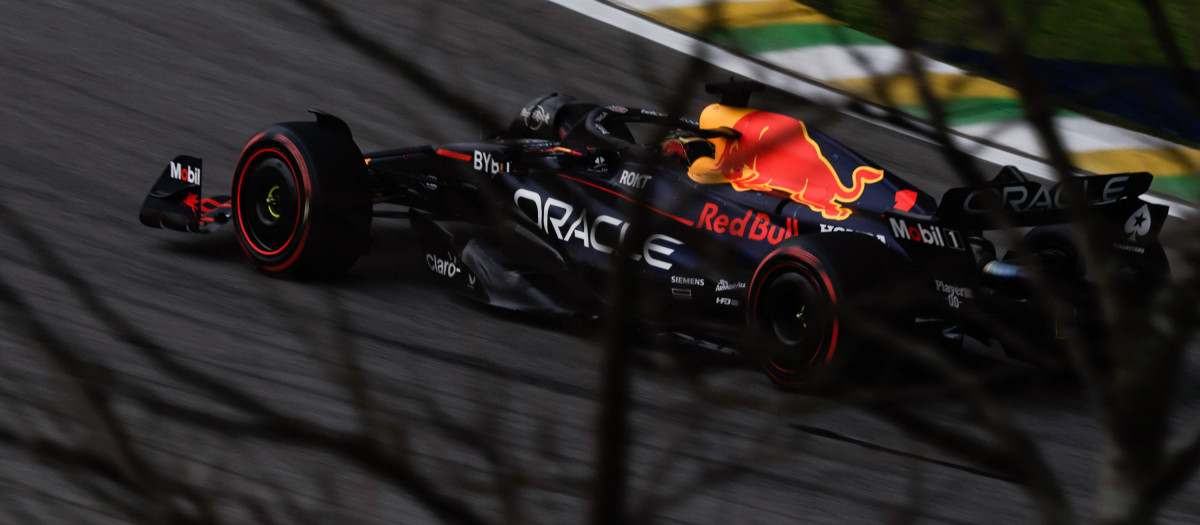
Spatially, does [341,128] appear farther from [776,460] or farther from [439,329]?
[776,460]

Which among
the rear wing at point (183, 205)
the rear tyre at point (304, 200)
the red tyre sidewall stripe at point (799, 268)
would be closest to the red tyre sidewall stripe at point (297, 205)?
the rear tyre at point (304, 200)

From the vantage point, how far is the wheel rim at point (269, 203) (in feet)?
17.8

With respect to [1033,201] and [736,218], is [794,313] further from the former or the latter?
[1033,201]

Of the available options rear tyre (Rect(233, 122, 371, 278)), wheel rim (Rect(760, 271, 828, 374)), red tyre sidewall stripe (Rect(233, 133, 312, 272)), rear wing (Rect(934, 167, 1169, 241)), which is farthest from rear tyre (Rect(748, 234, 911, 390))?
red tyre sidewall stripe (Rect(233, 133, 312, 272))

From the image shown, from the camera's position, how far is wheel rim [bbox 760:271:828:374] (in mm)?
4336

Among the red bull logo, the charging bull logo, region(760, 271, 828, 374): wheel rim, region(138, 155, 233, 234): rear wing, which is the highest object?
the charging bull logo

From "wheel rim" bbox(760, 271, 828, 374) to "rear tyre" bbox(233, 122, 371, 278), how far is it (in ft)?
5.44

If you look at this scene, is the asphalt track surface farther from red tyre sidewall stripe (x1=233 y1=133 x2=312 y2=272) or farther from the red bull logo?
the red bull logo

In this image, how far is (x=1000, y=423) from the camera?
1249mm

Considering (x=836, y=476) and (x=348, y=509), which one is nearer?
(x=348, y=509)

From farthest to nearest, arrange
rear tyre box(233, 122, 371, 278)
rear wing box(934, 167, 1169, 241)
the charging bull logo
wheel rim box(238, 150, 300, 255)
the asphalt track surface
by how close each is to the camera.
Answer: wheel rim box(238, 150, 300, 255) → rear tyre box(233, 122, 371, 278) → the charging bull logo → rear wing box(934, 167, 1169, 241) → the asphalt track surface

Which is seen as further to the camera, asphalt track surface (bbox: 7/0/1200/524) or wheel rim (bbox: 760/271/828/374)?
wheel rim (bbox: 760/271/828/374)

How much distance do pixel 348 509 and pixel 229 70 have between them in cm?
751

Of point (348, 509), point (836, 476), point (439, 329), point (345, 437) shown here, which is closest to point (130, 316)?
point (439, 329)
